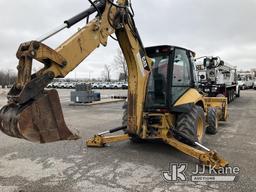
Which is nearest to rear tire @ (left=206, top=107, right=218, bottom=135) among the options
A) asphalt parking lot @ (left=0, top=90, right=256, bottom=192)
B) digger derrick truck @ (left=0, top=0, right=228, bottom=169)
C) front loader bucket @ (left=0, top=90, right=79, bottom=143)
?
asphalt parking lot @ (left=0, top=90, right=256, bottom=192)

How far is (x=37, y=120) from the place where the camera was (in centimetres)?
387

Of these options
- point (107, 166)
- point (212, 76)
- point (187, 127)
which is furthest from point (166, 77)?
point (212, 76)

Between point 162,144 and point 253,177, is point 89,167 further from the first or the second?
point 253,177

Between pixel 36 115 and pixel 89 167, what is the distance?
87.1 inches

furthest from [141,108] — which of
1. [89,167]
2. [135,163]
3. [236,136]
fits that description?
[236,136]

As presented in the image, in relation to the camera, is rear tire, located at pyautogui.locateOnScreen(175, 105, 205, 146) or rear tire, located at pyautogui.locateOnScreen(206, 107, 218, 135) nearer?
rear tire, located at pyautogui.locateOnScreen(175, 105, 205, 146)

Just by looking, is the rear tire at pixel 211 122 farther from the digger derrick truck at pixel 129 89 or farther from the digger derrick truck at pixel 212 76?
the digger derrick truck at pixel 212 76

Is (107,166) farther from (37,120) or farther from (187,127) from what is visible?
(37,120)

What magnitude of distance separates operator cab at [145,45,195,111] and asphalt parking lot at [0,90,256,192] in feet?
3.88

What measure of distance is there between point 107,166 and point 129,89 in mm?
1658

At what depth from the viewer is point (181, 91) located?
676 cm

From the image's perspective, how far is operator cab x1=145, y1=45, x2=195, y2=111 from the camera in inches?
253

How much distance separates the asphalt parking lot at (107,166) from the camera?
4.75 meters

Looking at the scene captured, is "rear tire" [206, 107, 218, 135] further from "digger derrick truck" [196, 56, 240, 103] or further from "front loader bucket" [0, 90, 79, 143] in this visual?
"digger derrick truck" [196, 56, 240, 103]
